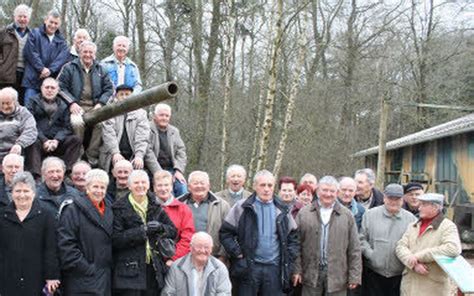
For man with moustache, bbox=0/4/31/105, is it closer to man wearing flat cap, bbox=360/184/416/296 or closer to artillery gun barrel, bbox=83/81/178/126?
artillery gun barrel, bbox=83/81/178/126

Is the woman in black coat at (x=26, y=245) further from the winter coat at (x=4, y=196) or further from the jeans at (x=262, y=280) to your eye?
the jeans at (x=262, y=280)

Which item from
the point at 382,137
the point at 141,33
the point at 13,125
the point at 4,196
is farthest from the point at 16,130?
the point at 141,33

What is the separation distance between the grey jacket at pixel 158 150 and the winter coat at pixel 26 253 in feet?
8.95

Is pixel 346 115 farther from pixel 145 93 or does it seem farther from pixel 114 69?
pixel 145 93

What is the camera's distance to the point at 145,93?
19.8ft

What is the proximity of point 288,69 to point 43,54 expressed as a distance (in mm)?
17799

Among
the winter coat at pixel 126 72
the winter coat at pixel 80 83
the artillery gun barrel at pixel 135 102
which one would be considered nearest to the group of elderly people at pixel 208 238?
the artillery gun barrel at pixel 135 102

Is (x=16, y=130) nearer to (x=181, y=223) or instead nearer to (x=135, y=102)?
(x=135, y=102)

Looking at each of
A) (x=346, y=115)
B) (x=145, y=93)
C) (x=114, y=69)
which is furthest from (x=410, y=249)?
(x=346, y=115)

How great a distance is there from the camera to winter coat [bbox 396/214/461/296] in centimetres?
609

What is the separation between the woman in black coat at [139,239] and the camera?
17.5 feet

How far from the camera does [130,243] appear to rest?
5.31 metres

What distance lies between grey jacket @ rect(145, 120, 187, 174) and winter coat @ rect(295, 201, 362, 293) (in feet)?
A: 7.26

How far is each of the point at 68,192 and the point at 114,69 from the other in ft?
9.00
